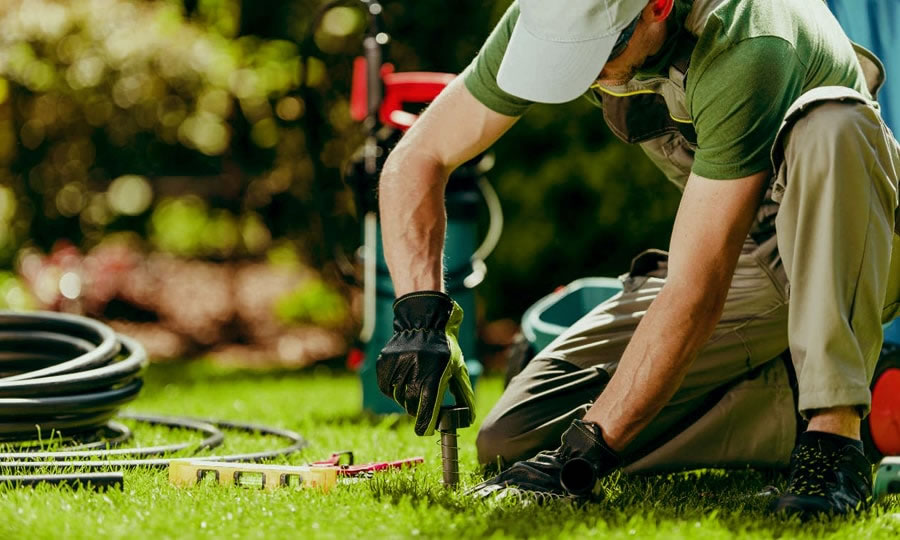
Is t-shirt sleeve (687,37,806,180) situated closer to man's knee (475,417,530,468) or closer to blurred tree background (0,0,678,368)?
man's knee (475,417,530,468)

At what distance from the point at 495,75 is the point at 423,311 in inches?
24.9

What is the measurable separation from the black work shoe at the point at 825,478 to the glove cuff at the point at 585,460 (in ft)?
1.17

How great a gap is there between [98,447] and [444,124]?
1.37 meters

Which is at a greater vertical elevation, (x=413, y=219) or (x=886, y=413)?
(x=413, y=219)

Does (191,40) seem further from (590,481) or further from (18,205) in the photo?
(590,481)

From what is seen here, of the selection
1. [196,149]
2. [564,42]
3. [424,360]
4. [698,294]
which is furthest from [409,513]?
[196,149]

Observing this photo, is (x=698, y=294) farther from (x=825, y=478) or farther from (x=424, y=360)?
(x=424, y=360)

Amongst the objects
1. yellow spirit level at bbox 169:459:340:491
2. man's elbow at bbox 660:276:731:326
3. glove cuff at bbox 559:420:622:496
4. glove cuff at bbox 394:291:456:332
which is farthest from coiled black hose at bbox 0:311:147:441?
man's elbow at bbox 660:276:731:326

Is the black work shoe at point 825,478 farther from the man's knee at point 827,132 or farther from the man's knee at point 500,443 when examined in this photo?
the man's knee at point 500,443

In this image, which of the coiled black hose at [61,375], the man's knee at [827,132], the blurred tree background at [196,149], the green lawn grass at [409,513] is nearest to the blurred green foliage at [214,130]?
the blurred tree background at [196,149]

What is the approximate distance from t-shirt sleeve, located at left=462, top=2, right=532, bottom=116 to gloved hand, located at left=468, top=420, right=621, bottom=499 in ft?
2.71

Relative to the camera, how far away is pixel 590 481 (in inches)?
97.5

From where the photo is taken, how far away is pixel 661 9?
8.20 ft

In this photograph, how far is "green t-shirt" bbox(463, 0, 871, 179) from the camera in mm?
2395
